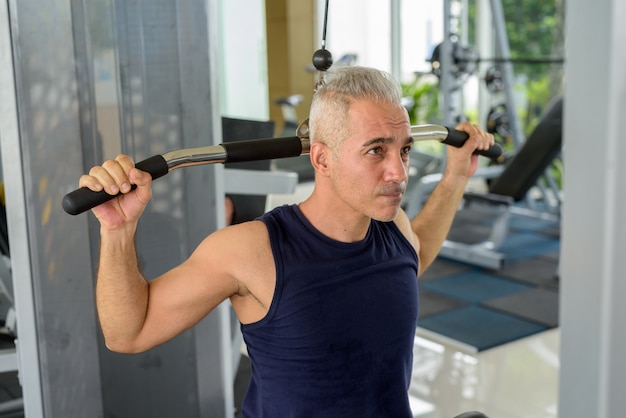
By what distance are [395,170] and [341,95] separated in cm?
14

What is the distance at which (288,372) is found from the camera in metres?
1.15

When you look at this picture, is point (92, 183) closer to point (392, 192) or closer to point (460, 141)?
point (392, 192)

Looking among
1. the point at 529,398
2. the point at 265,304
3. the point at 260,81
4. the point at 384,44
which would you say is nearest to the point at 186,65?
the point at 265,304

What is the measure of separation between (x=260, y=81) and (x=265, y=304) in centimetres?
527

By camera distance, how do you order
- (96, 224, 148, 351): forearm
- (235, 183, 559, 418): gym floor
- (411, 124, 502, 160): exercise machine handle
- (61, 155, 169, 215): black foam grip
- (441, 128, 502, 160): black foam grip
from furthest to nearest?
1. (235, 183, 559, 418): gym floor
2. (441, 128, 502, 160): black foam grip
3. (411, 124, 502, 160): exercise machine handle
4. (96, 224, 148, 351): forearm
5. (61, 155, 169, 215): black foam grip

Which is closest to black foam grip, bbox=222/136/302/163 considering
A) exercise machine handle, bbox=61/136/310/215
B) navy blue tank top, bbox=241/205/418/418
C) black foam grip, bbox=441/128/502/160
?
exercise machine handle, bbox=61/136/310/215

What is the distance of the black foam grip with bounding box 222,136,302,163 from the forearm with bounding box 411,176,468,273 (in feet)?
1.32

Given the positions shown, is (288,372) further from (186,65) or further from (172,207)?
(186,65)

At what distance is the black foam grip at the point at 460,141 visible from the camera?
1.44m

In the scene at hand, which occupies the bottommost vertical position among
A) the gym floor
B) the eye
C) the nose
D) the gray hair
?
the gym floor

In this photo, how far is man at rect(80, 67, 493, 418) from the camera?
1.11 m

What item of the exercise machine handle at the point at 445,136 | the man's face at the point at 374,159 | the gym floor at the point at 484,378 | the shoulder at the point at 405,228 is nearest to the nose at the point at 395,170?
the man's face at the point at 374,159

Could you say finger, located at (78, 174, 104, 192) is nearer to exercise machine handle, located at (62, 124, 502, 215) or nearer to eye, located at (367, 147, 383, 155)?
exercise machine handle, located at (62, 124, 502, 215)


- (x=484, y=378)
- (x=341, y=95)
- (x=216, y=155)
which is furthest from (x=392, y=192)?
(x=484, y=378)
